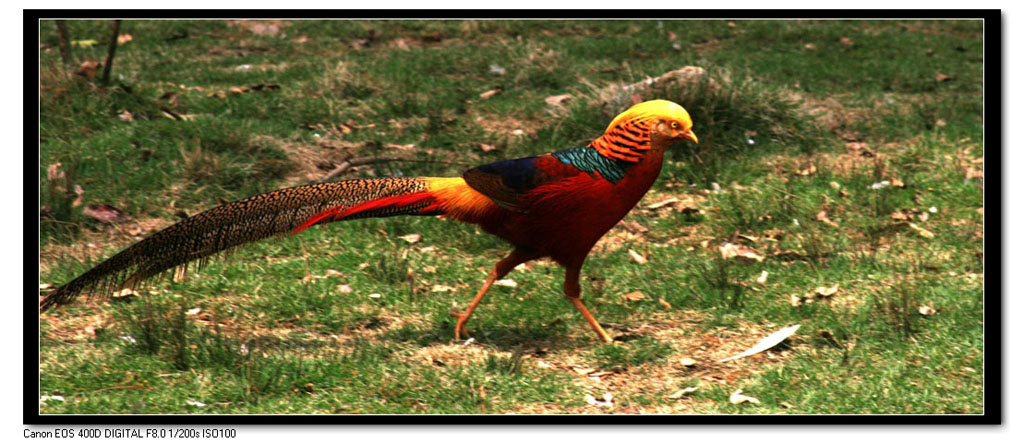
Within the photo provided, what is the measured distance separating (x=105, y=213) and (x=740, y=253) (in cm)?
385

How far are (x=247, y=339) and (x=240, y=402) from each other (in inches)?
28.6

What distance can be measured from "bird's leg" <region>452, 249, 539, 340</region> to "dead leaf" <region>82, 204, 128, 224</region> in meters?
2.57

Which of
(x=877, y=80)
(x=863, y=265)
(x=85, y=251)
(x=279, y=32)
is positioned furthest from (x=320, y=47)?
(x=863, y=265)

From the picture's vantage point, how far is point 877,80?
9344 millimetres

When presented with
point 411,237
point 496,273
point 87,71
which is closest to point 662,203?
point 411,237

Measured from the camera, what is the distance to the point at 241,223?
461 centimetres

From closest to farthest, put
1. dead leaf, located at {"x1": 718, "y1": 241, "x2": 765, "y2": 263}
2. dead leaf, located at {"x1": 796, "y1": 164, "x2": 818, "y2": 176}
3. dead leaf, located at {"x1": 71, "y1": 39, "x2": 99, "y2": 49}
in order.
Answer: dead leaf, located at {"x1": 718, "y1": 241, "x2": 765, "y2": 263}, dead leaf, located at {"x1": 796, "y1": 164, "x2": 818, "y2": 176}, dead leaf, located at {"x1": 71, "y1": 39, "x2": 99, "y2": 49}

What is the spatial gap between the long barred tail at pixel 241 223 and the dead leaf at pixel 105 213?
182cm

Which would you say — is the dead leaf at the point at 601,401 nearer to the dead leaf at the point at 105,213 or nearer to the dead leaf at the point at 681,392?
the dead leaf at the point at 681,392

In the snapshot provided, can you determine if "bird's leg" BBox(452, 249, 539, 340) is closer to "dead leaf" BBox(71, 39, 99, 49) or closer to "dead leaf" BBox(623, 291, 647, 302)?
"dead leaf" BBox(623, 291, 647, 302)

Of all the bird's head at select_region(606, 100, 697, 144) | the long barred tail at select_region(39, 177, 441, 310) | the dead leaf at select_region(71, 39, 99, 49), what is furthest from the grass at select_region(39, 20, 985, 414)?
the bird's head at select_region(606, 100, 697, 144)

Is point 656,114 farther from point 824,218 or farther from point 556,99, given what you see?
point 556,99

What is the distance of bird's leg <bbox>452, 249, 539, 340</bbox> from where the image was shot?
16.0 feet

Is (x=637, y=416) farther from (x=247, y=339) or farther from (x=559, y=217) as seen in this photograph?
(x=247, y=339)
